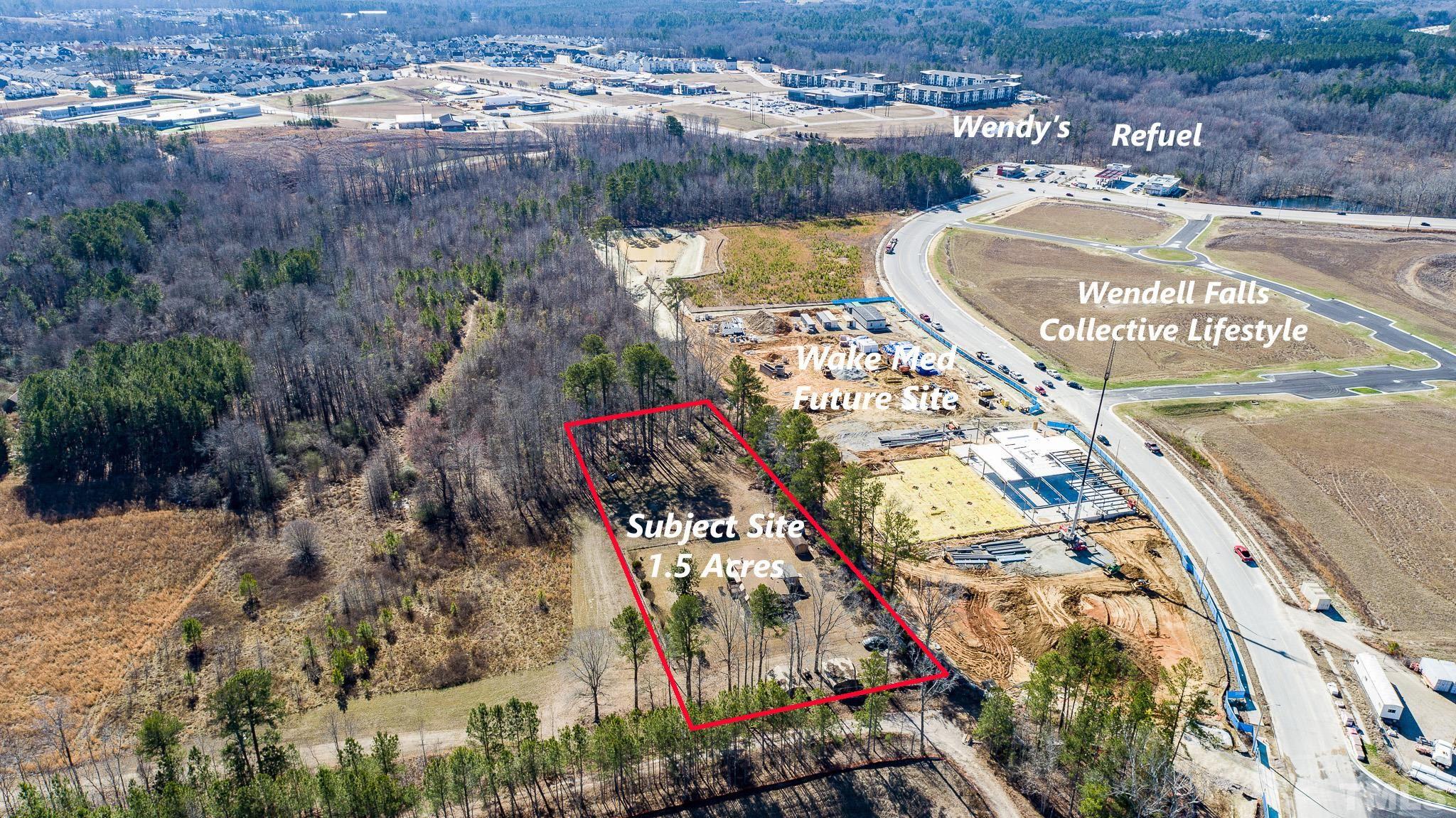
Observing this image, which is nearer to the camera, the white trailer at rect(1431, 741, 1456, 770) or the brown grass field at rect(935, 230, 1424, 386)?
the white trailer at rect(1431, 741, 1456, 770)

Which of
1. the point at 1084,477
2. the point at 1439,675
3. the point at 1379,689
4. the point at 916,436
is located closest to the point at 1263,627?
the point at 1379,689

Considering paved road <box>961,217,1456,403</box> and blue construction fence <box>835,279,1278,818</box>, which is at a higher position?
paved road <box>961,217,1456,403</box>

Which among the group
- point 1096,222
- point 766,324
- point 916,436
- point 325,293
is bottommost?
point 916,436

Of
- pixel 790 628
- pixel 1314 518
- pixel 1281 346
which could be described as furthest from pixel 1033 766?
pixel 1281 346

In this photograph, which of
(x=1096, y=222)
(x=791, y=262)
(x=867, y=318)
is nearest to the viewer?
(x=867, y=318)

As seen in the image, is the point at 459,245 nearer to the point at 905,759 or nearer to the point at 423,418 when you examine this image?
the point at 423,418

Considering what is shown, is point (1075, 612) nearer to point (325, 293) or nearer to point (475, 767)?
point (475, 767)

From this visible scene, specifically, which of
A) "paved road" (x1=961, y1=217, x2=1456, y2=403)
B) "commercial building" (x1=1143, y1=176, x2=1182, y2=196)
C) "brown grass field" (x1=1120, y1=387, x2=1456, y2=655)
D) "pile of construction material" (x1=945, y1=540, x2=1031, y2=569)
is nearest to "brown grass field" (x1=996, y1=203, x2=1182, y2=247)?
"commercial building" (x1=1143, y1=176, x2=1182, y2=196)

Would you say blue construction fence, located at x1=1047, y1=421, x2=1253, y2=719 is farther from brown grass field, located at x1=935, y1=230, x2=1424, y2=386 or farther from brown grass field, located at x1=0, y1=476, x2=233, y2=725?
brown grass field, located at x1=0, y1=476, x2=233, y2=725
